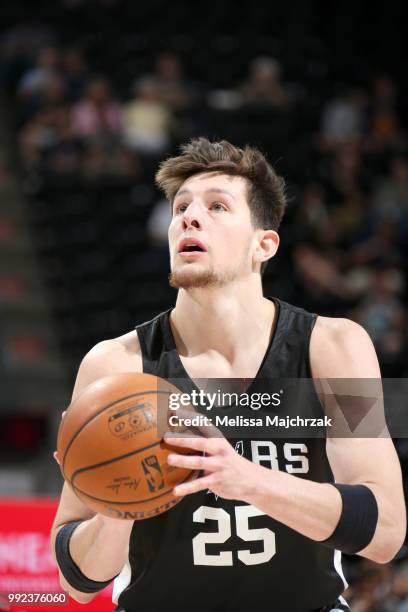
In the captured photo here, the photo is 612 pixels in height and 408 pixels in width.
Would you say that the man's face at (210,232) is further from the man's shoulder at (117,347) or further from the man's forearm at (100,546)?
the man's forearm at (100,546)

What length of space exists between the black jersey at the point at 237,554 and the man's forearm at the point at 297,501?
0.42 meters

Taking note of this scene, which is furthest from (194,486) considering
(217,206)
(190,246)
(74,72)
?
(74,72)

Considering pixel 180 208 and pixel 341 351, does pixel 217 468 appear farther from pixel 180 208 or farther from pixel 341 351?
pixel 180 208

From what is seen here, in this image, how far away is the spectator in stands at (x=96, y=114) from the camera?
10016 mm

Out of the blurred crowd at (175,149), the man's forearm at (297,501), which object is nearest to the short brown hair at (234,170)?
the man's forearm at (297,501)

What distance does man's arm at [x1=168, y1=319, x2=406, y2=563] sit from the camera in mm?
2564

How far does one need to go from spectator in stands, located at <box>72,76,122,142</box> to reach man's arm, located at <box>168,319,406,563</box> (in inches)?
274

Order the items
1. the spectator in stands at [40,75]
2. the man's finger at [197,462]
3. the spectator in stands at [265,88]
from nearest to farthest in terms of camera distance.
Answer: the man's finger at [197,462], the spectator in stands at [40,75], the spectator in stands at [265,88]

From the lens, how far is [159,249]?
29.6ft

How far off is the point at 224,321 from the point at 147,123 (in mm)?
7088

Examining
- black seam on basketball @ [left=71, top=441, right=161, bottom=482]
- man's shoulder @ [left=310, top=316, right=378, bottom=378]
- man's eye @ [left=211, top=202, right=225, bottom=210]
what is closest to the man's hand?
black seam on basketball @ [left=71, top=441, right=161, bottom=482]

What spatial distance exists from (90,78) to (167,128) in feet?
3.91

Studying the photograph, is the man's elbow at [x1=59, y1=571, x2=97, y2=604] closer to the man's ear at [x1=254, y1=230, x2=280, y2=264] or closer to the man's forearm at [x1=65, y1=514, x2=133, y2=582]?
the man's forearm at [x1=65, y1=514, x2=133, y2=582]

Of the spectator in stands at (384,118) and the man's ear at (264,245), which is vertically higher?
the spectator in stands at (384,118)
